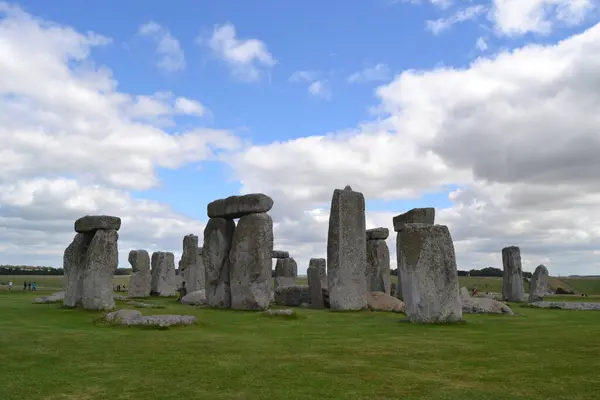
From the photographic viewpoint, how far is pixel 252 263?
1944 centimetres

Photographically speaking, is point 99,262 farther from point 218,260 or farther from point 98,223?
point 218,260

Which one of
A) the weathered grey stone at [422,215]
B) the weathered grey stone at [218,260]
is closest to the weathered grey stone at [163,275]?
the weathered grey stone at [218,260]

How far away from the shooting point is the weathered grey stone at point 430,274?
13.6 m

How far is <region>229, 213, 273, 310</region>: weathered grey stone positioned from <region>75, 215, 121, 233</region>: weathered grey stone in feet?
14.7

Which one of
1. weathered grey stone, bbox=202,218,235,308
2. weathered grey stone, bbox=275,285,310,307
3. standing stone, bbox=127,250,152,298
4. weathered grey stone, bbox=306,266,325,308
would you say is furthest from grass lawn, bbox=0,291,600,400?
standing stone, bbox=127,250,152,298

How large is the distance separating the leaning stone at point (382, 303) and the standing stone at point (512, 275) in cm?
1265

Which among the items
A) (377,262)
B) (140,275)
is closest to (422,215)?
(377,262)

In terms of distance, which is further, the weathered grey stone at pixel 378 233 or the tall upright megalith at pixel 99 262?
the weathered grey stone at pixel 378 233

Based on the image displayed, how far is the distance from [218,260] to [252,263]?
2.54 metres

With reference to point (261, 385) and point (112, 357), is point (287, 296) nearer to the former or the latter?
point (112, 357)

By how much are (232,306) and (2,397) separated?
45.5 feet

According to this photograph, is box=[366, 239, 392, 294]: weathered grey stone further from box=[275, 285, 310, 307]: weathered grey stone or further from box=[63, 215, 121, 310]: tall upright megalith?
box=[63, 215, 121, 310]: tall upright megalith

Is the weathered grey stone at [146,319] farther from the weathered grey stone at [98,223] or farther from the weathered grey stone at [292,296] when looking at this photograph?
the weathered grey stone at [292,296]

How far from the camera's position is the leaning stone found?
1970cm
